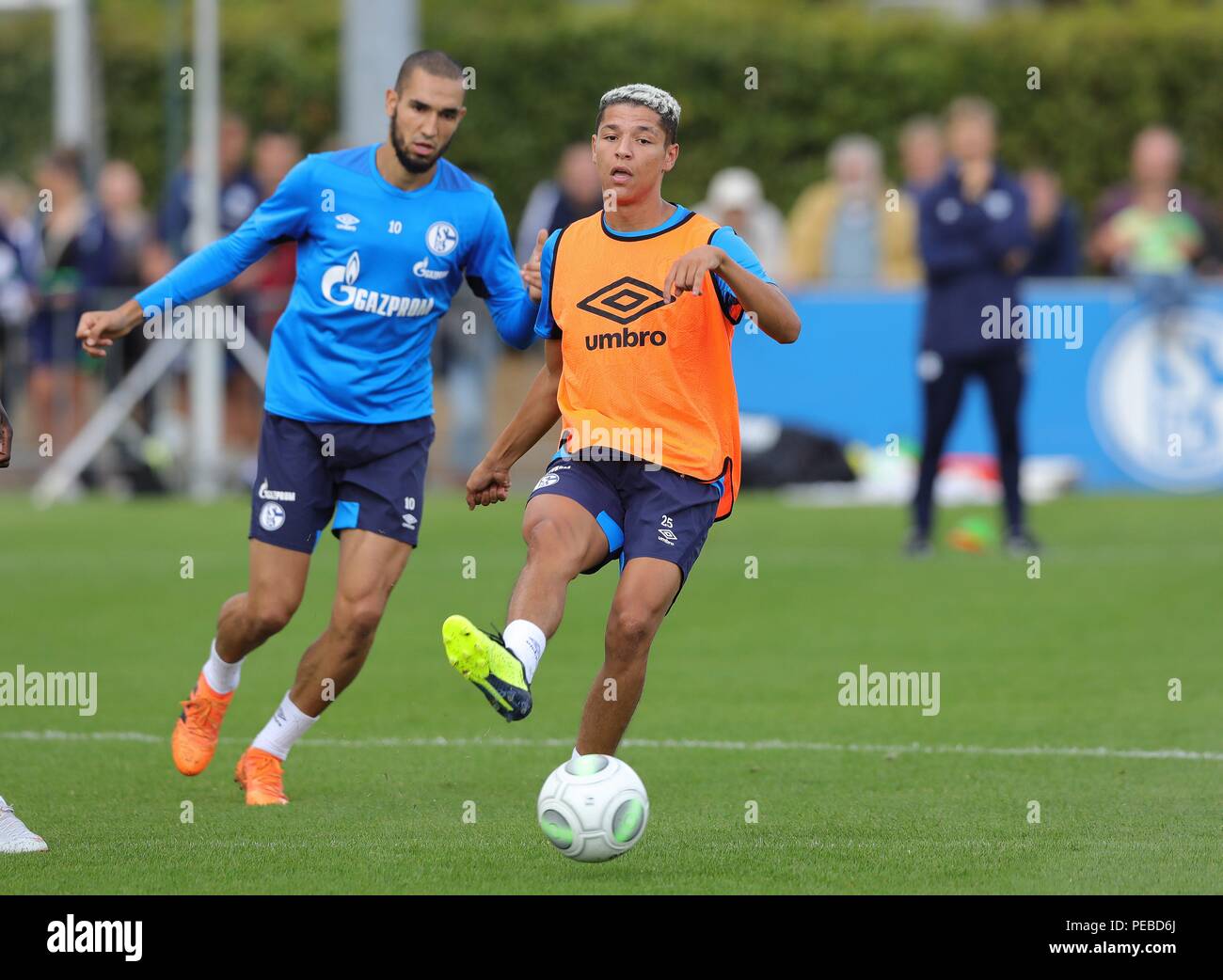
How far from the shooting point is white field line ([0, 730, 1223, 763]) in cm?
914

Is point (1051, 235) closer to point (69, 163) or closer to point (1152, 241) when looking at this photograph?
point (1152, 241)

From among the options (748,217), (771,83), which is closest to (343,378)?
(748,217)

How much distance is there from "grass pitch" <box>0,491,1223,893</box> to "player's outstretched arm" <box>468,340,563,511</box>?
3.81ft

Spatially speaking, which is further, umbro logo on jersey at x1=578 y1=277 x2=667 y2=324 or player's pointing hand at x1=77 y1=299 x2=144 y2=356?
player's pointing hand at x1=77 y1=299 x2=144 y2=356

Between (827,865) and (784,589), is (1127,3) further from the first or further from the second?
(827,865)

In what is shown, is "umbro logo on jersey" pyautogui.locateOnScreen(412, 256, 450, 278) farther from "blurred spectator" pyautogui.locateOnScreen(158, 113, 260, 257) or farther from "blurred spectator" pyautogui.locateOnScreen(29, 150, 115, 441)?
"blurred spectator" pyautogui.locateOnScreen(29, 150, 115, 441)

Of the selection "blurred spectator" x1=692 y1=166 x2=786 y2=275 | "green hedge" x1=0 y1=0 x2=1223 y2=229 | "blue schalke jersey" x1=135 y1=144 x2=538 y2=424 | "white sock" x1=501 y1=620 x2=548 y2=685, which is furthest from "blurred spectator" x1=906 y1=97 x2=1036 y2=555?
"green hedge" x1=0 y1=0 x2=1223 y2=229

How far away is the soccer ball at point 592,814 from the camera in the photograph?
263 inches

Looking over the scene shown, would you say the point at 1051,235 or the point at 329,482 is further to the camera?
the point at 1051,235

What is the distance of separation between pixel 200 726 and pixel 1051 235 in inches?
499

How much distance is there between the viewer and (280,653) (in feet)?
39.7

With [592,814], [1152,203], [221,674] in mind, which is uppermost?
[1152,203]

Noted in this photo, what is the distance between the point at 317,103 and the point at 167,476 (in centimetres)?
962

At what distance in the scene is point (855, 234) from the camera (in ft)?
65.9
